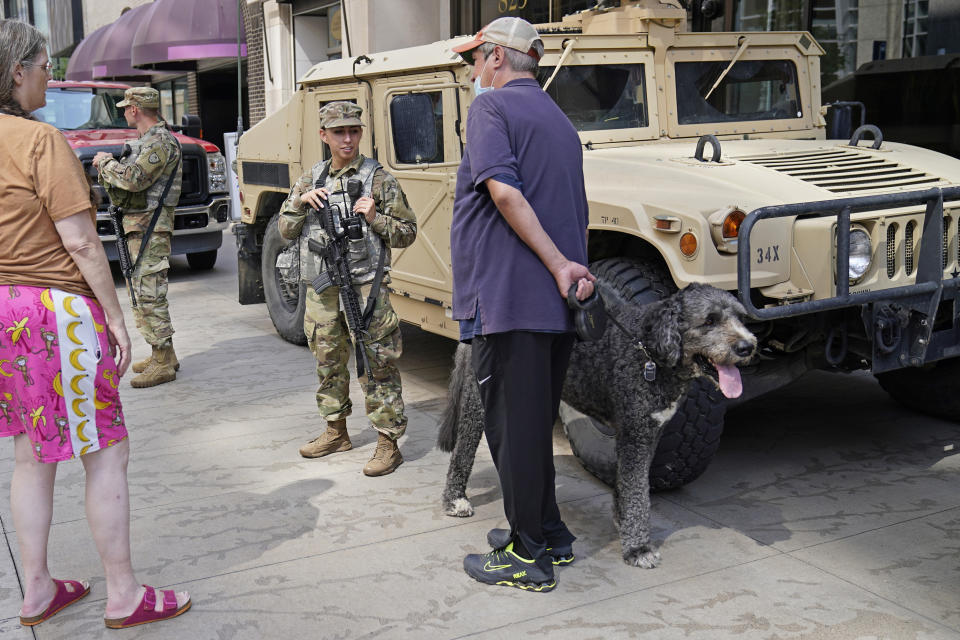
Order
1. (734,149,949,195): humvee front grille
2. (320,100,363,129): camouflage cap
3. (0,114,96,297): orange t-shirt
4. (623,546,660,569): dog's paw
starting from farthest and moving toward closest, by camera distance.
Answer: (320,100,363,129): camouflage cap, (734,149,949,195): humvee front grille, (623,546,660,569): dog's paw, (0,114,96,297): orange t-shirt

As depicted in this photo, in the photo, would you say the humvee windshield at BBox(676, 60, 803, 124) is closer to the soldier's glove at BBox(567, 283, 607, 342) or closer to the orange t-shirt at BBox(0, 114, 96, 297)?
the soldier's glove at BBox(567, 283, 607, 342)

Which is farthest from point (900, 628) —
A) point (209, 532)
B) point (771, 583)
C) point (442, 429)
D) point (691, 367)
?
point (209, 532)

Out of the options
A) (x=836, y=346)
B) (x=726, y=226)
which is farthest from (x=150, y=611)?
(x=836, y=346)

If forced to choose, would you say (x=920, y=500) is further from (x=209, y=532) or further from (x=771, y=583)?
(x=209, y=532)

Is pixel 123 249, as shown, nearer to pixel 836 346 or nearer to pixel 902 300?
pixel 836 346

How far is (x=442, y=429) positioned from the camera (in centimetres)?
426

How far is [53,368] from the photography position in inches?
117

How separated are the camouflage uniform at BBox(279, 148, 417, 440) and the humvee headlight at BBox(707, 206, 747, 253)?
1489 mm

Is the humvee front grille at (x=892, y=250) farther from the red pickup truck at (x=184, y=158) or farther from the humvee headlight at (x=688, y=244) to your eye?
the red pickup truck at (x=184, y=158)

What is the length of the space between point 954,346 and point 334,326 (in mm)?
2815

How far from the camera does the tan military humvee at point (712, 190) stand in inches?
155

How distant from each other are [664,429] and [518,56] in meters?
1.67

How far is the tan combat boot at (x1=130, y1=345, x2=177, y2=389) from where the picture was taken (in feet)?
20.9

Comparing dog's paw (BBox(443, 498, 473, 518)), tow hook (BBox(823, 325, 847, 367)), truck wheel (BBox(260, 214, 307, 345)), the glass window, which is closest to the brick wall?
the glass window
